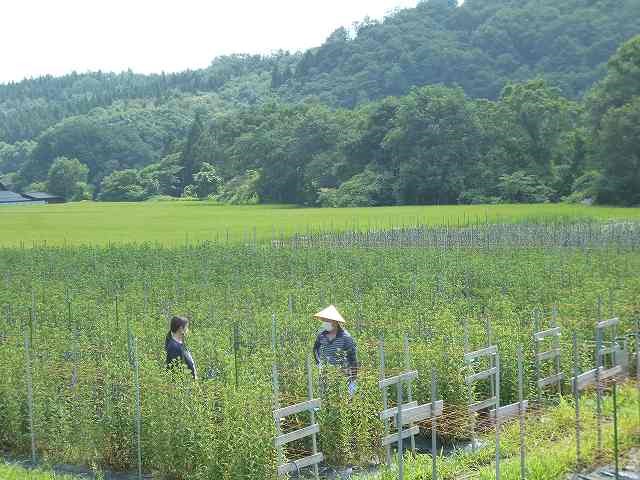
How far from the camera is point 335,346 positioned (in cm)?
1123

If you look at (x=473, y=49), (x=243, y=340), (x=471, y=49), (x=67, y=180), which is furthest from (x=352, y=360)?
(x=471, y=49)

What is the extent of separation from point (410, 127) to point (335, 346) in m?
67.3

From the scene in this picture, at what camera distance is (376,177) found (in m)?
79.8

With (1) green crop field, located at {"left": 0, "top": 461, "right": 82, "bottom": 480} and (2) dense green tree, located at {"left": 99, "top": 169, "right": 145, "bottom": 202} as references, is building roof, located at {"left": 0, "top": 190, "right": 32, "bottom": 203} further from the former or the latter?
(1) green crop field, located at {"left": 0, "top": 461, "right": 82, "bottom": 480}

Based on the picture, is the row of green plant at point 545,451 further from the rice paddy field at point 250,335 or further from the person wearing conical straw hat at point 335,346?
the person wearing conical straw hat at point 335,346

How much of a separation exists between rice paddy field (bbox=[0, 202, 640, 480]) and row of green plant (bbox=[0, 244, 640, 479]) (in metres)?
0.03

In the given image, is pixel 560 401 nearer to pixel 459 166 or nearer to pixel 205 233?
pixel 205 233

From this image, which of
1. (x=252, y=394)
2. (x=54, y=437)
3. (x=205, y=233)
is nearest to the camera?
(x=252, y=394)

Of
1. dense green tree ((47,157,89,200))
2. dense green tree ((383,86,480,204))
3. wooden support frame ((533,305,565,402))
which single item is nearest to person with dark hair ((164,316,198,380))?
wooden support frame ((533,305,565,402))

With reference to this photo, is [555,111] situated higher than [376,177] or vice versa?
[555,111]

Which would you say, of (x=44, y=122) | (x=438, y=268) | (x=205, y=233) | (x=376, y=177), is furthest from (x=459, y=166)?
(x=44, y=122)

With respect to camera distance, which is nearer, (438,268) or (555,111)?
(438,268)

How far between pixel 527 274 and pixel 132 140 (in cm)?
14072

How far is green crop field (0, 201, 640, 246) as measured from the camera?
49156mm
